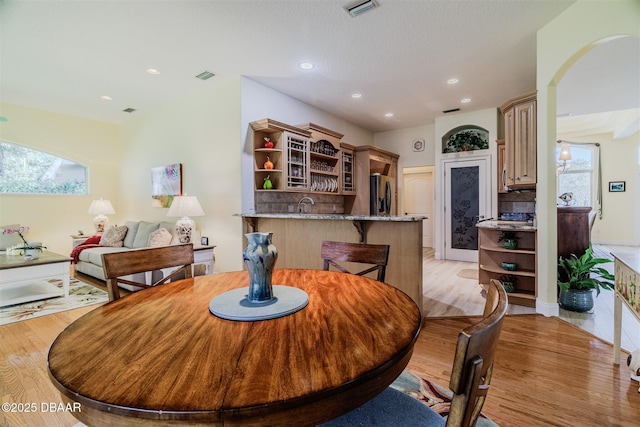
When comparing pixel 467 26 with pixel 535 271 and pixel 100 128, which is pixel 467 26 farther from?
pixel 100 128

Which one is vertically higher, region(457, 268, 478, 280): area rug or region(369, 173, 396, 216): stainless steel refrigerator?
region(369, 173, 396, 216): stainless steel refrigerator

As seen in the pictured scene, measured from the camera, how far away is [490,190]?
18.3ft

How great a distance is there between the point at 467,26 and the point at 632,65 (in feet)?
8.13

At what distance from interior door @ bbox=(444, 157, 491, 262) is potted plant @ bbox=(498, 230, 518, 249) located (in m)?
2.18

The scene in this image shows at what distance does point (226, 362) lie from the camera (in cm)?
74

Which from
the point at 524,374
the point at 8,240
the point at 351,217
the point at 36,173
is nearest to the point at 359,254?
the point at 351,217

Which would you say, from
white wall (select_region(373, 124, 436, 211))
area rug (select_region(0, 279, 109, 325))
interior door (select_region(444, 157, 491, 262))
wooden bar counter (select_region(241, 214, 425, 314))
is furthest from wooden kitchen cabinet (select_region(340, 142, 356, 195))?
area rug (select_region(0, 279, 109, 325))

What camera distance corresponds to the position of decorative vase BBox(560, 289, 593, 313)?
303 centimetres

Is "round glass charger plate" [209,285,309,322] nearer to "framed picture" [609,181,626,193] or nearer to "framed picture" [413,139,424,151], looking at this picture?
"framed picture" [413,139,424,151]

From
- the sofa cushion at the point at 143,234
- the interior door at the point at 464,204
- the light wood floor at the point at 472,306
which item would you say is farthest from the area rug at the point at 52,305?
the interior door at the point at 464,204

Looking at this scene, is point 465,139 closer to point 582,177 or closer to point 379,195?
point 379,195

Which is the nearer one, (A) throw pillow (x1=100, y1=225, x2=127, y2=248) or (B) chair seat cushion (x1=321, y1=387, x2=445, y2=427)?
(B) chair seat cushion (x1=321, y1=387, x2=445, y2=427)

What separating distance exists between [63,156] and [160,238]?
312 cm

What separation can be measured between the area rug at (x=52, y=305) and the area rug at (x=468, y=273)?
16.2 feet
